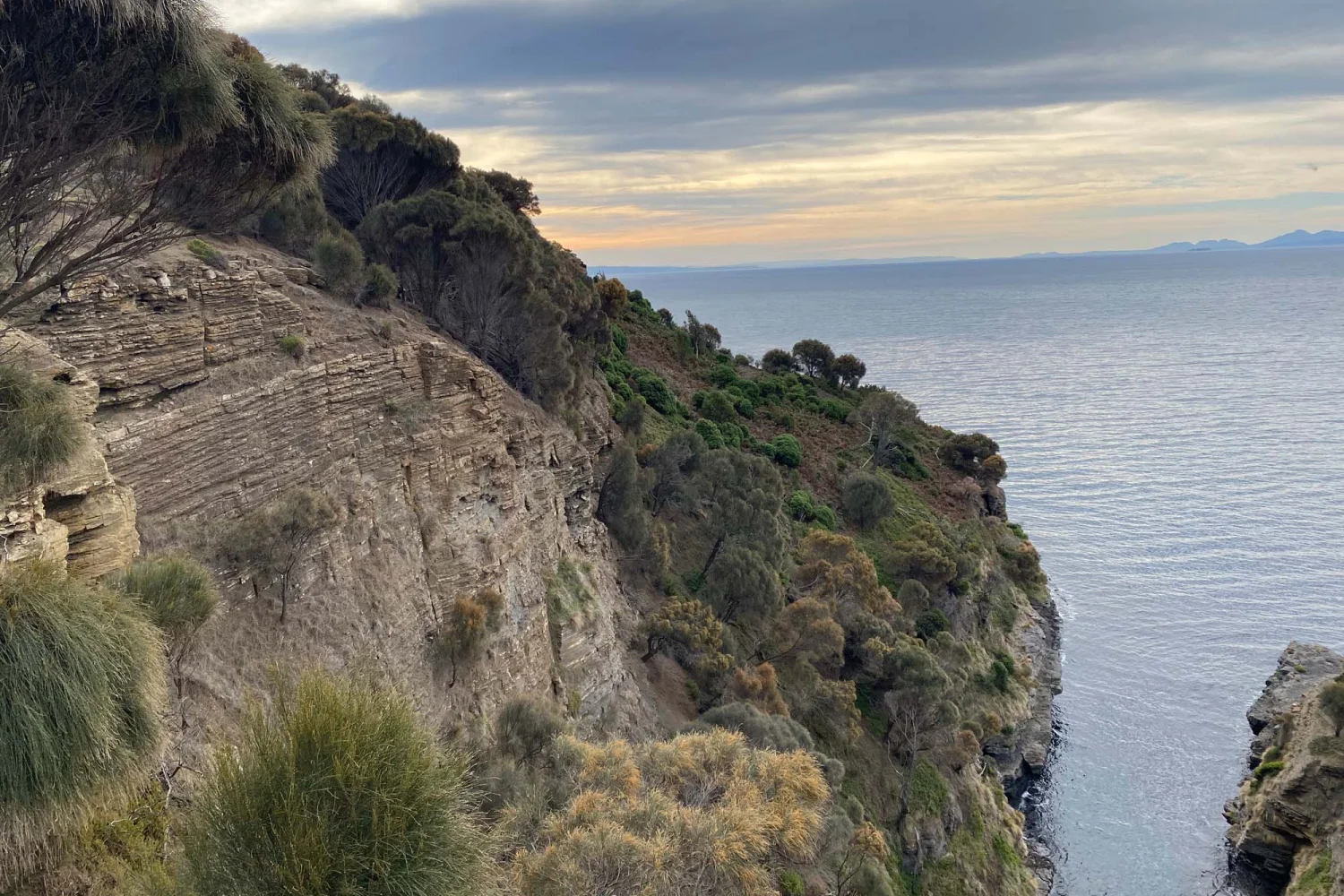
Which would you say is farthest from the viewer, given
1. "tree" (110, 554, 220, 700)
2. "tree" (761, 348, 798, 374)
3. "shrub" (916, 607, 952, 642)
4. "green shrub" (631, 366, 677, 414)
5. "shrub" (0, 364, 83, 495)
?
"tree" (761, 348, 798, 374)

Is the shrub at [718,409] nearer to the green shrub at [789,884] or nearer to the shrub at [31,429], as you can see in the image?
the green shrub at [789,884]

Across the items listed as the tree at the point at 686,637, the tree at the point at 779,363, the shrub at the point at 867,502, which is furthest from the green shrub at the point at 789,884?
the tree at the point at 779,363

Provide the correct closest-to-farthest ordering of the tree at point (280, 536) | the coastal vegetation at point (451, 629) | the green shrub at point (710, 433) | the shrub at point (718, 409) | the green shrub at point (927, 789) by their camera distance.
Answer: the coastal vegetation at point (451, 629), the tree at point (280, 536), the green shrub at point (927, 789), the green shrub at point (710, 433), the shrub at point (718, 409)

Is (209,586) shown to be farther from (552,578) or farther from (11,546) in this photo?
(552,578)

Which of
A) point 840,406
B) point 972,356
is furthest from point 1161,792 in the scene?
point 972,356

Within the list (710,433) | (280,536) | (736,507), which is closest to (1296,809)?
(736,507)

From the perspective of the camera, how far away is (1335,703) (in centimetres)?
2908

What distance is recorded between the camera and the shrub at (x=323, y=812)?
22.1 feet

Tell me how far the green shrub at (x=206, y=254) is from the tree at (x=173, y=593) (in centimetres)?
704

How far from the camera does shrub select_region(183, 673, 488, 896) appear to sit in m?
6.75

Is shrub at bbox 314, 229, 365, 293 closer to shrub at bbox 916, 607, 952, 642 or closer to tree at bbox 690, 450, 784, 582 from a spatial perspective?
tree at bbox 690, 450, 784, 582

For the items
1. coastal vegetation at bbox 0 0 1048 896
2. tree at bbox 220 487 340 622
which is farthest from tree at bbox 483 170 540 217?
tree at bbox 220 487 340 622

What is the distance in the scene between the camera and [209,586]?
11.6 m

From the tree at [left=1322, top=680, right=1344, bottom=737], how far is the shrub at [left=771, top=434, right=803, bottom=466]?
24.3 metres
